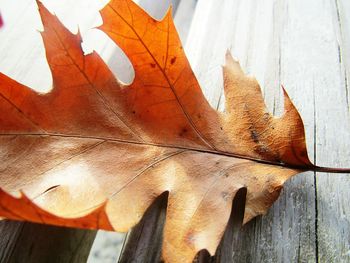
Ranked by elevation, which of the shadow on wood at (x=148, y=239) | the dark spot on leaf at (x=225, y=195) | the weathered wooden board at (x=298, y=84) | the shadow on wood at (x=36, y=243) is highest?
the shadow on wood at (x=36, y=243)

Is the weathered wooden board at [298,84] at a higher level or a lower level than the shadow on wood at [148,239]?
lower

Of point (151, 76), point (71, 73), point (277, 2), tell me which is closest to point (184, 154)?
point (151, 76)

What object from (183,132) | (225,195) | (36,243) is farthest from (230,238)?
(36,243)

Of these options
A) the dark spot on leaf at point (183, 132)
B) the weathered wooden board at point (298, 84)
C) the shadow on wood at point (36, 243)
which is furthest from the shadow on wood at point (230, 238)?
the shadow on wood at point (36, 243)

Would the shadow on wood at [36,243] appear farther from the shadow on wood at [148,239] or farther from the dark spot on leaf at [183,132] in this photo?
the dark spot on leaf at [183,132]

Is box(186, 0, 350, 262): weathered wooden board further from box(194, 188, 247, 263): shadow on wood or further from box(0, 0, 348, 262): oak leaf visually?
box(0, 0, 348, 262): oak leaf
